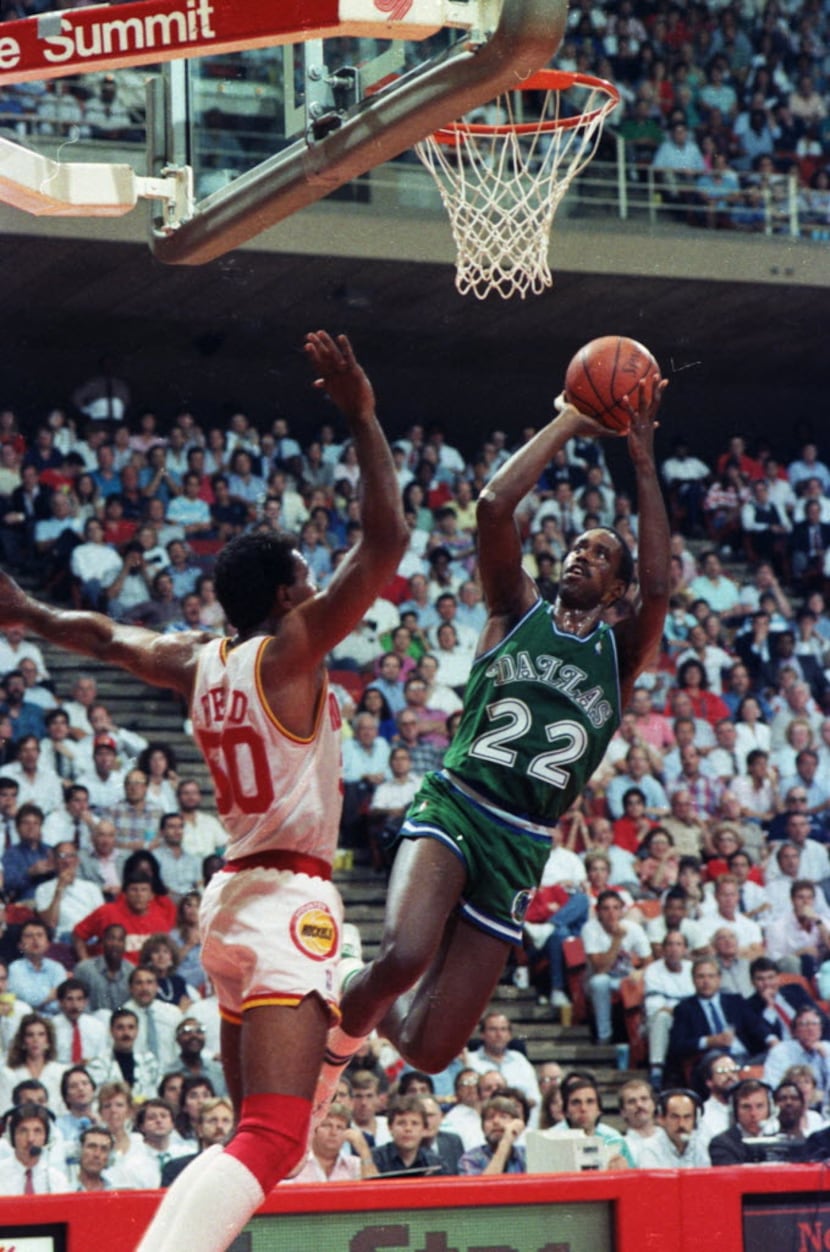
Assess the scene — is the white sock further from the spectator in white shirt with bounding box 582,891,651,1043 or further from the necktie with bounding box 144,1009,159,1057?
the spectator in white shirt with bounding box 582,891,651,1043

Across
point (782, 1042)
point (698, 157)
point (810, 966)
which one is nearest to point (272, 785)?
point (782, 1042)

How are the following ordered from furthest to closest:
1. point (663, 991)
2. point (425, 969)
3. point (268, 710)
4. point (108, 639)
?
point (663, 991) → point (425, 969) → point (108, 639) → point (268, 710)

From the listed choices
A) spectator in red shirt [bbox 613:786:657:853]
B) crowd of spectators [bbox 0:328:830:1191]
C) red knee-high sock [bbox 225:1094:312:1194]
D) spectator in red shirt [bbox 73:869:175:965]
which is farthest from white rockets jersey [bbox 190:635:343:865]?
spectator in red shirt [bbox 613:786:657:853]

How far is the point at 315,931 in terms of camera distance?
16.3 feet

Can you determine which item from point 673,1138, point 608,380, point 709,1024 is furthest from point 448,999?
point 709,1024

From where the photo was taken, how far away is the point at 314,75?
19.4 feet

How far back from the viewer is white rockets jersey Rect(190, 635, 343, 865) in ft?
16.3

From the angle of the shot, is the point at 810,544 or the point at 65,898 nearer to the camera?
the point at 65,898

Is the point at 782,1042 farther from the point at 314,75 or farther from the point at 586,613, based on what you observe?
the point at 314,75

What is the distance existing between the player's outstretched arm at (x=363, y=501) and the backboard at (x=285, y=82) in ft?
3.08

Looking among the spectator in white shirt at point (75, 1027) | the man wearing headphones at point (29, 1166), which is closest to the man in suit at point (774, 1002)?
the spectator in white shirt at point (75, 1027)

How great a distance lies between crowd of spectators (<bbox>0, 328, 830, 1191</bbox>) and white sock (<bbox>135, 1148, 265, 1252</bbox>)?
13.5 ft

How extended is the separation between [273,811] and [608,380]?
2.09 m

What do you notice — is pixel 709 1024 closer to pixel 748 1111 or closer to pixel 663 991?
pixel 663 991
